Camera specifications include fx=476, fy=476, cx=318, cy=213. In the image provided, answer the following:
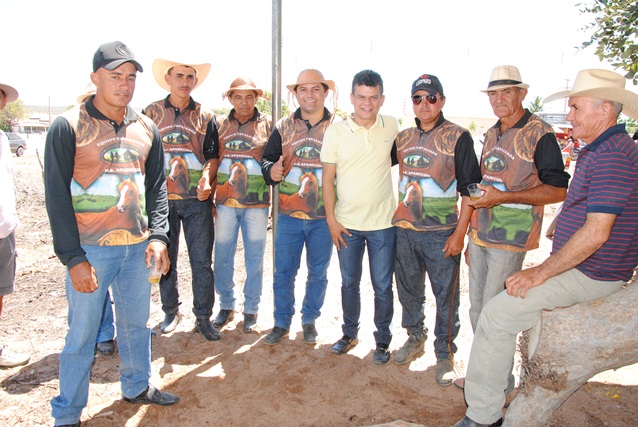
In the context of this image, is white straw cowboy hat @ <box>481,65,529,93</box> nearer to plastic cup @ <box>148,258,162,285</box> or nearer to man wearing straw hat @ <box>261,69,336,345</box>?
man wearing straw hat @ <box>261,69,336,345</box>

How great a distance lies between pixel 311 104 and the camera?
176 inches

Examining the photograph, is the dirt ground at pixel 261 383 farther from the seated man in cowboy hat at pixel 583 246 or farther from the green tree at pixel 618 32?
the green tree at pixel 618 32

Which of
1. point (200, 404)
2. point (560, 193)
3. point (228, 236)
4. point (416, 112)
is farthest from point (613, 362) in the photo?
point (228, 236)

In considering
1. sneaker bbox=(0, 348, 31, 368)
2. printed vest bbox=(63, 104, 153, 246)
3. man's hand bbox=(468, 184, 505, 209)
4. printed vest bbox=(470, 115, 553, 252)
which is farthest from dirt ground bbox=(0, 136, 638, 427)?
man's hand bbox=(468, 184, 505, 209)

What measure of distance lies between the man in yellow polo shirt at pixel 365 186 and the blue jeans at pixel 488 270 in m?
0.72

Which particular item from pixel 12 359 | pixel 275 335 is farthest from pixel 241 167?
pixel 12 359

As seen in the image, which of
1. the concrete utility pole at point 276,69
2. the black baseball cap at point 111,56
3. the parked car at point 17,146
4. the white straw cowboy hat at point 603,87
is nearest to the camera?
the white straw cowboy hat at point 603,87

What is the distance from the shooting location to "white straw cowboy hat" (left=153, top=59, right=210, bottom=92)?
181 inches

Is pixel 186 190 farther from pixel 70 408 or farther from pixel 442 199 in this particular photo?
pixel 442 199

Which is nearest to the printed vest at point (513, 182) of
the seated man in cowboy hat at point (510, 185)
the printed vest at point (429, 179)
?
the seated man in cowboy hat at point (510, 185)

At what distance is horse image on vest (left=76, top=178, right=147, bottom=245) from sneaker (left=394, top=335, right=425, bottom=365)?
2494 millimetres

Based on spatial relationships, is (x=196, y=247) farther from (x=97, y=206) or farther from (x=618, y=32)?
(x=618, y=32)

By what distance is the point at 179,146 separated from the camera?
459 centimetres

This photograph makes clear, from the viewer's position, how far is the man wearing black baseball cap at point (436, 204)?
392 cm
